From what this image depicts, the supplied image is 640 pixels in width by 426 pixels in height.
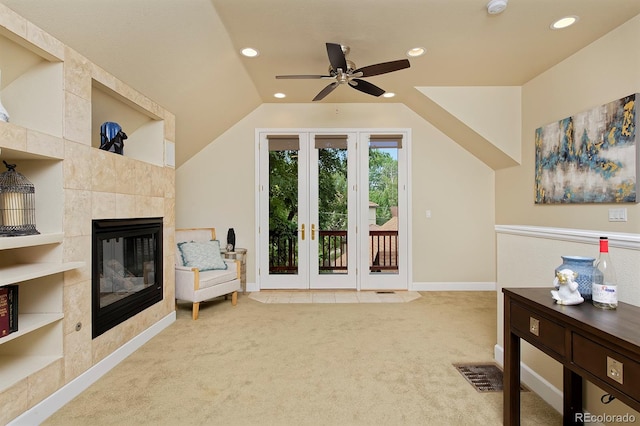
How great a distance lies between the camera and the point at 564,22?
105 inches

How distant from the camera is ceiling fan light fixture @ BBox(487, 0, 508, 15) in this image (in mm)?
2373

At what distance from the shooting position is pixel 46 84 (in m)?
2.01

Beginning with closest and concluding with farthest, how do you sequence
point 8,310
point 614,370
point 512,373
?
point 614,370, point 512,373, point 8,310

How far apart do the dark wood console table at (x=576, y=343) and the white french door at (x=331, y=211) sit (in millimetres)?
3126

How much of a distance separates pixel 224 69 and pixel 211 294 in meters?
2.56

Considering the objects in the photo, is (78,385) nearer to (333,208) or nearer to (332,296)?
(332,296)

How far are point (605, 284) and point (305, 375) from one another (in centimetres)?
190

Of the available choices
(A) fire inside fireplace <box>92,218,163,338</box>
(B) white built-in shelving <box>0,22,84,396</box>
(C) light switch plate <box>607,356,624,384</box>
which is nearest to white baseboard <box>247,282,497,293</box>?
(A) fire inside fireplace <box>92,218,163,338</box>

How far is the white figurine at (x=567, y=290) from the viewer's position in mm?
1372

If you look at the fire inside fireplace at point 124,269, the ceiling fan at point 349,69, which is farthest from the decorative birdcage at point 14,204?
the ceiling fan at point 349,69

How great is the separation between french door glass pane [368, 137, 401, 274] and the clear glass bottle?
11.3 feet

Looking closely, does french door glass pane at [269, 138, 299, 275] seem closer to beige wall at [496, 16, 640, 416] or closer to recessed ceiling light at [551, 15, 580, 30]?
beige wall at [496, 16, 640, 416]

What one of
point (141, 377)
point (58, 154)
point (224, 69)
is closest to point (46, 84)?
point (58, 154)

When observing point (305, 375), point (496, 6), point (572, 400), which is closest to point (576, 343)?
point (572, 400)
